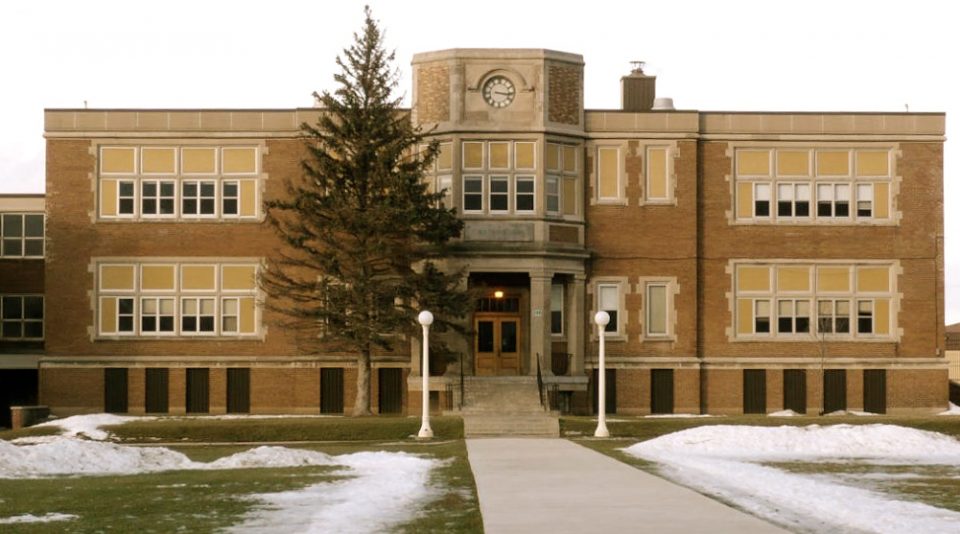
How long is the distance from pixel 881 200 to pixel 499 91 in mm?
13469

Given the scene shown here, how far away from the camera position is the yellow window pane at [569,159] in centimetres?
4845

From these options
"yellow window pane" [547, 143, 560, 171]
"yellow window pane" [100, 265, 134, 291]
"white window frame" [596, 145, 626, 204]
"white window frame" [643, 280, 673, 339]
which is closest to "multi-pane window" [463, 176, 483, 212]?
"yellow window pane" [547, 143, 560, 171]

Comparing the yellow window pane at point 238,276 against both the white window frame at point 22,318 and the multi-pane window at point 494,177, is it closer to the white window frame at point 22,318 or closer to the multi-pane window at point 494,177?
the multi-pane window at point 494,177

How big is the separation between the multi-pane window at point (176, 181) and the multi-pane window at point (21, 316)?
6970 millimetres

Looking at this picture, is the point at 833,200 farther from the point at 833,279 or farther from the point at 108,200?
the point at 108,200

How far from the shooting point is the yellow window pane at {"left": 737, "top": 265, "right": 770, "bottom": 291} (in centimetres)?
5025

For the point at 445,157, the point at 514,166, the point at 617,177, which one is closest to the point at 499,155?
the point at 514,166

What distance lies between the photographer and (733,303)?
1973 inches

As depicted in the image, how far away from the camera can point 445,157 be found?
4756cm

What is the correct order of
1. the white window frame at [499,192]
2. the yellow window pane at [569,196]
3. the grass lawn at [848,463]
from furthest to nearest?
the yellow window pane at [569,196], the white window frame at [499,192], the grass lawn at [848,463]

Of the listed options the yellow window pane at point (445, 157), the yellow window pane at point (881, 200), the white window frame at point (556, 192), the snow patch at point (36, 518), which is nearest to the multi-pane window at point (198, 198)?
the yellow window pane at point (445, 157)

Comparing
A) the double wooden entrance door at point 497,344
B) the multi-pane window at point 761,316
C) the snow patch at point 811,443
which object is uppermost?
the multi-pane window at point 761,316

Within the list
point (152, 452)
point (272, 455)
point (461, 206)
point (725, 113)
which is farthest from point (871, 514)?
point (725, 113)

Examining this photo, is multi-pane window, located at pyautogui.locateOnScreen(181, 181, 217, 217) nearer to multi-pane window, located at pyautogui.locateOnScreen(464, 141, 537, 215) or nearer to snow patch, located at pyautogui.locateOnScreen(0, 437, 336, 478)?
multi-pane window, located at pyautogui.locateOnScreen(464, 141, 537, 215)
